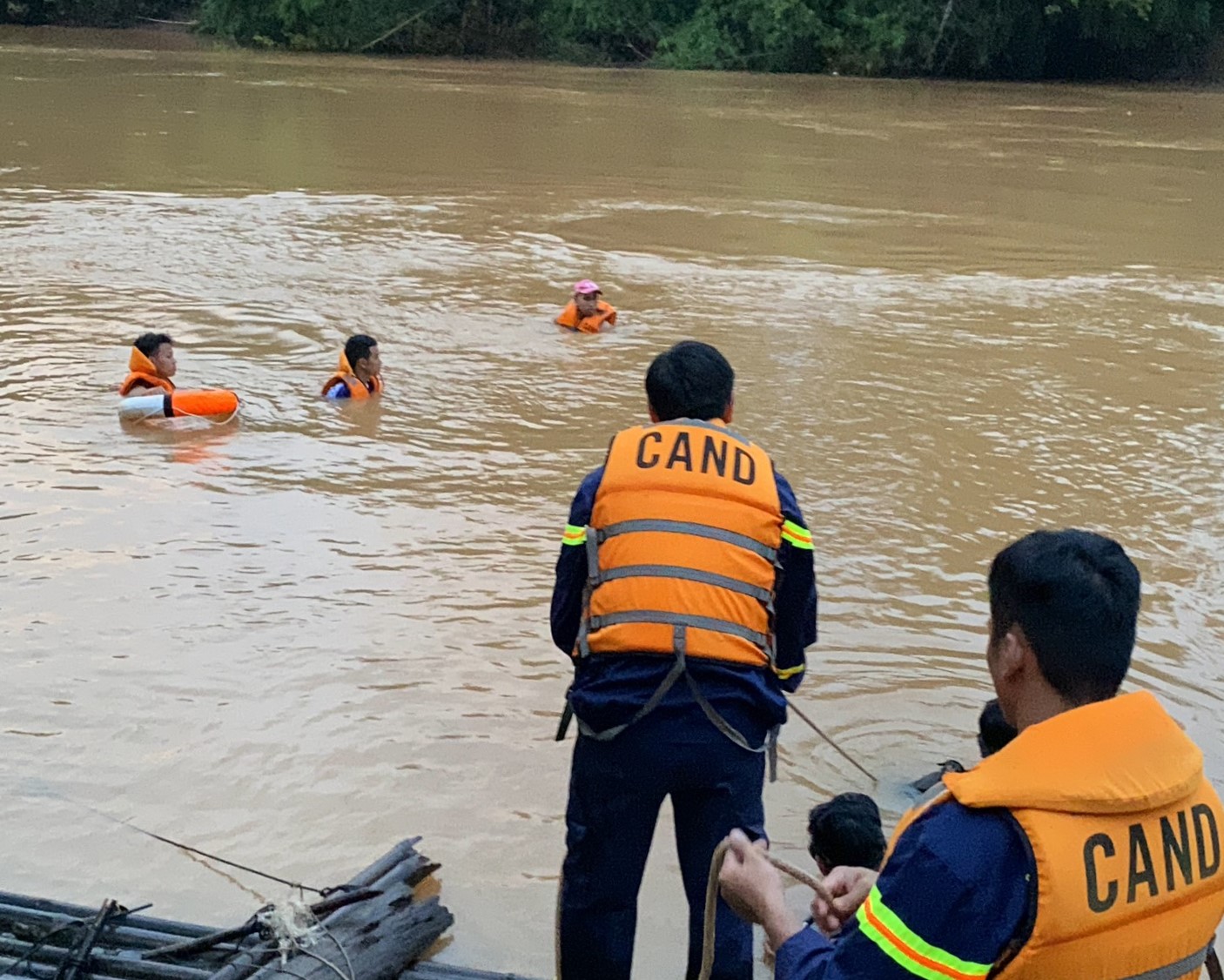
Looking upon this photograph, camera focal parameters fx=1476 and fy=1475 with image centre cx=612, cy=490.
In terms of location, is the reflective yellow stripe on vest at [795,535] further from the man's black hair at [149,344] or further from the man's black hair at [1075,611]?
the man's black hair at [149,344]

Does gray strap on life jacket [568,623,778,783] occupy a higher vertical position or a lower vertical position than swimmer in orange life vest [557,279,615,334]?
higher

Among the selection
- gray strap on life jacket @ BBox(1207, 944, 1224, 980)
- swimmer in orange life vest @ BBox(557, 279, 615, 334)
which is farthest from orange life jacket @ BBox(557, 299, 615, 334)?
gray strap on life jacket @ BBox(1207, 944, 1224, 980)

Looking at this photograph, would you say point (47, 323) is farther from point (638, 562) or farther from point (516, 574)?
point (638, 562)

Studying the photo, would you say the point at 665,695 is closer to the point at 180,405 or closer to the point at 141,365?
the point at 180,405

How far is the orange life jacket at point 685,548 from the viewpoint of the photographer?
3486 millimetres

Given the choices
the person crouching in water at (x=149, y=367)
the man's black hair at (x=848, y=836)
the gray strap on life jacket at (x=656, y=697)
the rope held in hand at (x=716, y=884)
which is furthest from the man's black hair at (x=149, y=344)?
the rope held in hand at (x=716, y=884)

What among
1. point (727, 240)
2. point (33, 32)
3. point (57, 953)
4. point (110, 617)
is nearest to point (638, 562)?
point (57, 953)

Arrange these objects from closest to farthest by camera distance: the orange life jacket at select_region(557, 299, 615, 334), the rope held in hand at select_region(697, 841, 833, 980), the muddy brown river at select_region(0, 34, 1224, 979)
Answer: the rope held in hand at select_region(697, 841, 833, 980) → the muddy brown river at select_region(0, 34, 1224, 979) → the orange life jacket at select_region(557, 299, 615, 334)

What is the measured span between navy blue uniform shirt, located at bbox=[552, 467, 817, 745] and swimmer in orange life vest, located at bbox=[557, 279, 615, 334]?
8660 mm

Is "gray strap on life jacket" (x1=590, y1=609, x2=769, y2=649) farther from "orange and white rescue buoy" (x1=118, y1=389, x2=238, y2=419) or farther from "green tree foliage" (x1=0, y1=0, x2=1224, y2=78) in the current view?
"green tree foliage" (x1=0, y1=0, x2=1224, y2=78)

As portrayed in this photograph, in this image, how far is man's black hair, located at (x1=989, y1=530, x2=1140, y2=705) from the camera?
2109mm

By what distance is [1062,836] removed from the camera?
194 cm

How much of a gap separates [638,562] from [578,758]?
0.52 m

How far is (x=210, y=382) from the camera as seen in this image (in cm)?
1088
